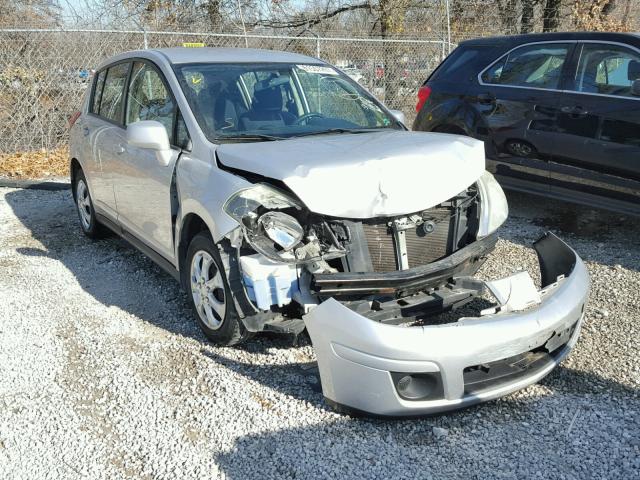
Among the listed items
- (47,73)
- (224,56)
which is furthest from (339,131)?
(47,73)

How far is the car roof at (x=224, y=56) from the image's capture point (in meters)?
4.54

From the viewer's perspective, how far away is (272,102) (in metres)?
4.38

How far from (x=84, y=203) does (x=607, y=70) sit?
198 inches

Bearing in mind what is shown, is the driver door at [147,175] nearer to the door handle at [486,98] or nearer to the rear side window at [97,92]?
the rear side window at [97,92]

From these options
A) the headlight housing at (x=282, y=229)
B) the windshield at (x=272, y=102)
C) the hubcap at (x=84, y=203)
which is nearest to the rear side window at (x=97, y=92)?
the hubcap at (x=84, y=203)

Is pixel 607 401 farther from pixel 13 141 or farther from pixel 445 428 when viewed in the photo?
pixel 13 141

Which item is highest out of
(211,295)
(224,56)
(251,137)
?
(224,56)

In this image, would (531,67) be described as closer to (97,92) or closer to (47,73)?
(97,92)

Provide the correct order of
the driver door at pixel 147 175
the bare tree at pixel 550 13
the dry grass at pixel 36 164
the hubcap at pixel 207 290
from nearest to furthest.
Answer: the hubcap at pixel 207 290
the driver door at pixel 147 175
the dry grass at pixel 36 164
the bare tree at pixel 550 13

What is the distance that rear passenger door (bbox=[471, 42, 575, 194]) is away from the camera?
595 cm

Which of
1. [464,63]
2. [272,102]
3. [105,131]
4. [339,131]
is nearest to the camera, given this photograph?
[339,131]

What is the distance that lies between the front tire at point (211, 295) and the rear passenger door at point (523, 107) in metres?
3.65

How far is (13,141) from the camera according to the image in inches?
391

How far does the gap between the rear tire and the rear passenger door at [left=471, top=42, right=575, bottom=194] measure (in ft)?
12.9
